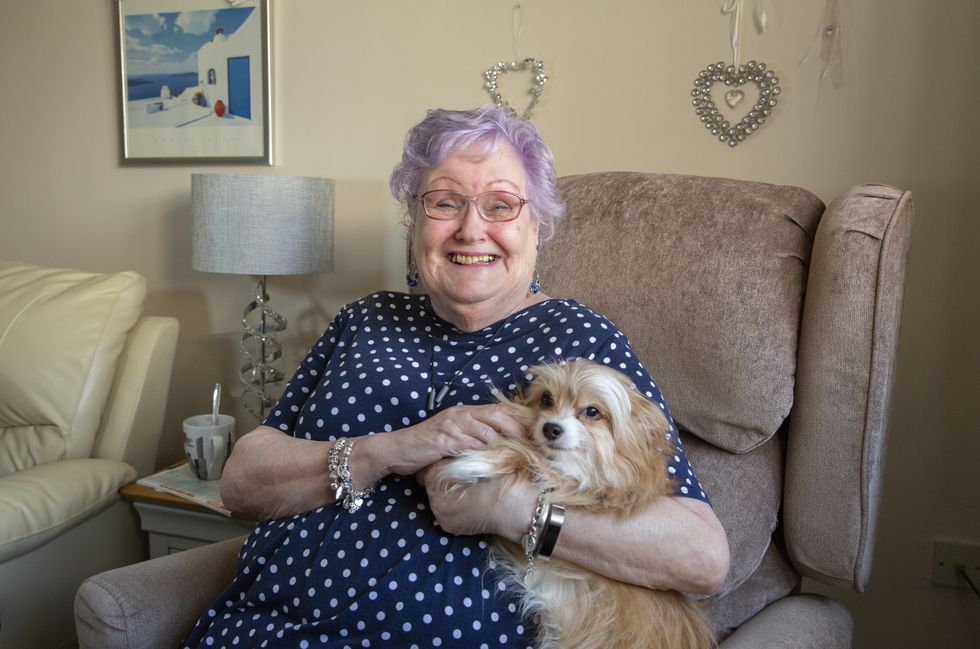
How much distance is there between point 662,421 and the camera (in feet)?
3.66

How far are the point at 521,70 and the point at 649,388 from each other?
1.23 m

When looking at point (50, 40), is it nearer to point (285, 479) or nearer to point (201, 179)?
point (201, 179)

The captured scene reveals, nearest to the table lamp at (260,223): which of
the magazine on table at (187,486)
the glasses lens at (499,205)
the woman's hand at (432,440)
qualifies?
the magazine on table at (187,486)

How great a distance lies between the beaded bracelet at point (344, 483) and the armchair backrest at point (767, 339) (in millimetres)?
579

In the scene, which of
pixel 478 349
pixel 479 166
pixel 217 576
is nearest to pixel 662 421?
pixel 478 349

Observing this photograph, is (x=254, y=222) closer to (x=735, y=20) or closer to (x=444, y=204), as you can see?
(x=444, y=204)

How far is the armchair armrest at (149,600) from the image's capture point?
1278 millimetres

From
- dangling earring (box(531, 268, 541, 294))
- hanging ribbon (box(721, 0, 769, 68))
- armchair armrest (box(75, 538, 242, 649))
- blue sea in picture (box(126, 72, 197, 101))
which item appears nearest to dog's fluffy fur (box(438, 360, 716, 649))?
dangling earring (box(531, 268, 541, 294))

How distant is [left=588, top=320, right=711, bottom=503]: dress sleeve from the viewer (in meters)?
1.13

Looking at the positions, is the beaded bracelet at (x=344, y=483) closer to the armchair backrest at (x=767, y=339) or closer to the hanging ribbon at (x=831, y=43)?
the armchair backrest at (x=767, y=339)

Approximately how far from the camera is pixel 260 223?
210 centimetres

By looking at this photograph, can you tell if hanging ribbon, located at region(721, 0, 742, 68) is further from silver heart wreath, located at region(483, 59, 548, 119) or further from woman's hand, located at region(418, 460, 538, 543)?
woman's hand, located at region(418, 460, 538, 543)

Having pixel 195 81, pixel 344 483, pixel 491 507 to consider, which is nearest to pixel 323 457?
pixel 344 483

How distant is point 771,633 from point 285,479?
2.69 feet
